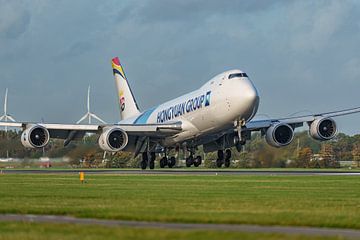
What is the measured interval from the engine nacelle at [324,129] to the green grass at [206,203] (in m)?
27.2

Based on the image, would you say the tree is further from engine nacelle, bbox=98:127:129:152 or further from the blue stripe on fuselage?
engine nacelle, bbox=98:127:129:152

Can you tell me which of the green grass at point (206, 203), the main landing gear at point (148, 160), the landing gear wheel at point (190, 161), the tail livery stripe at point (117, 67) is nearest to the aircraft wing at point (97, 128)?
the landing gear wheel at point (190, 161)

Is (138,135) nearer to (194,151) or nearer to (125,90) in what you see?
(194,151)

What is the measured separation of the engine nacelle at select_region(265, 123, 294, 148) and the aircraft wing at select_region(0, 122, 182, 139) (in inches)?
287

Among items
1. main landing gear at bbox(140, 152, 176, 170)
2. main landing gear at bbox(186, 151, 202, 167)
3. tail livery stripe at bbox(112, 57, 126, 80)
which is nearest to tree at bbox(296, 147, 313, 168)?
main landing gear at bbox(186, 151, 202, 167)

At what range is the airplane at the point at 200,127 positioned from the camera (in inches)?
2534

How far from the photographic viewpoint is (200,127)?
68.3 m

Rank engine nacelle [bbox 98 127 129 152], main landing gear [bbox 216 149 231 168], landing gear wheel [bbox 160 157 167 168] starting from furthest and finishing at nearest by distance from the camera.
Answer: landing gear wheel [bbox 160 157 167 168] → main landing gear [bbox 216 149 231 168] → engine nacelle [bbox 98 127 129 152]

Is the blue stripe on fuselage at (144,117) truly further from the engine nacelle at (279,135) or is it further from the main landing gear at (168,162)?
the engine nacelle at (279,135)

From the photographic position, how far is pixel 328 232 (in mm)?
20516

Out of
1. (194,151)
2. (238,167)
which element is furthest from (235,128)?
(238,167)

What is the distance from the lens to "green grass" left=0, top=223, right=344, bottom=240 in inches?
742

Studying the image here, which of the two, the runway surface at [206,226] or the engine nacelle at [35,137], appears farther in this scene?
the engine nacelle at [35,137]

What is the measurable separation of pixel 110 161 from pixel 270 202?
69690 mm
